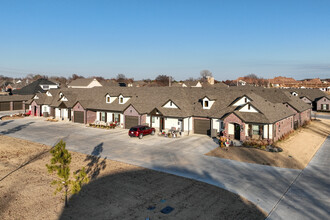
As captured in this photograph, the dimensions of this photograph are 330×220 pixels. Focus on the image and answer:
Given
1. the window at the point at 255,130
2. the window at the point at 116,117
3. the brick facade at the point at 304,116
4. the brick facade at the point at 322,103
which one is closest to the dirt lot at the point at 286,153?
the window at the point at 255,130

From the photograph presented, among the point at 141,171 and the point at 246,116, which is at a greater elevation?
the point at 246,116

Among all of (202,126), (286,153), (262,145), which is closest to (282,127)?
(262,145)

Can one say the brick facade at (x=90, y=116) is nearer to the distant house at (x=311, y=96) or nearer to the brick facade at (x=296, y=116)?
the brick facade at (x=296, y=116)

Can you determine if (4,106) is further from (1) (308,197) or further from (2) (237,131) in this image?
(1) (308,197)

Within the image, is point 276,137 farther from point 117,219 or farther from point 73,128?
point 73,128

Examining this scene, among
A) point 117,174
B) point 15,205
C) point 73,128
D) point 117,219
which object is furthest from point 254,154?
point 73,128

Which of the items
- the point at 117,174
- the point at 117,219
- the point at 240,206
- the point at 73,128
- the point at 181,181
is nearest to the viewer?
the point at 117,219
